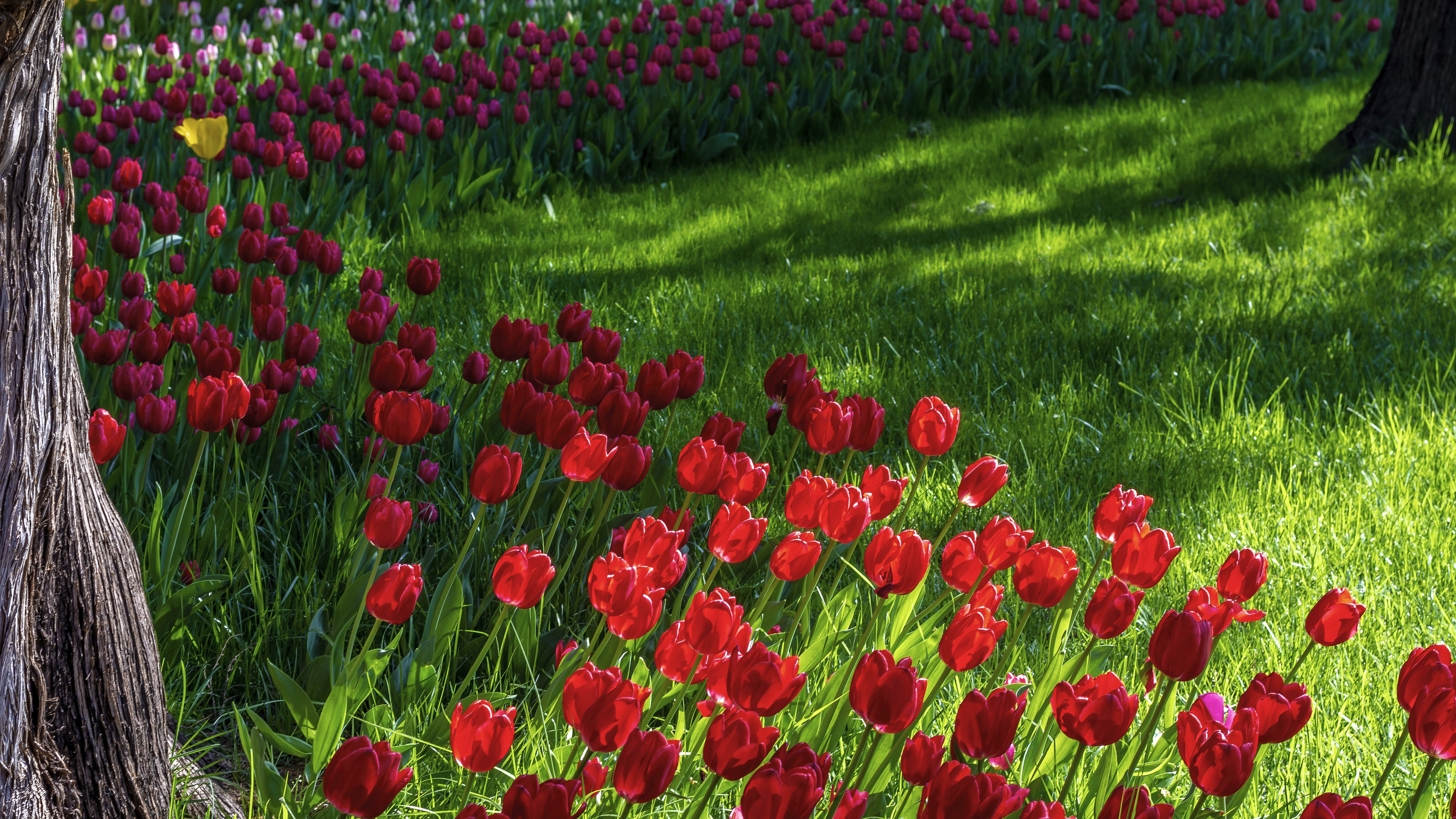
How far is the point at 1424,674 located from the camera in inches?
47.4

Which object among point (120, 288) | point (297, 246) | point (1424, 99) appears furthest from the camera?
point (1424, 99)

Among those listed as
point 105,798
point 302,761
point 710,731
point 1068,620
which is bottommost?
point 302,761

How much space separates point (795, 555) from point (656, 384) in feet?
2.04

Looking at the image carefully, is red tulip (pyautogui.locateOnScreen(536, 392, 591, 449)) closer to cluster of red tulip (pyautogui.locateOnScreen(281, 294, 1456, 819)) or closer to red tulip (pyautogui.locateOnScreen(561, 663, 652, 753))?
cluster of red tulip (pyautogui.locateOnScreen(281, 294, 1456, 819))

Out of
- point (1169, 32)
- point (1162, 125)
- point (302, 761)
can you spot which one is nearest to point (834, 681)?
point (302, 761)

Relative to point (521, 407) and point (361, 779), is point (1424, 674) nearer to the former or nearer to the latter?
point (361, 779)

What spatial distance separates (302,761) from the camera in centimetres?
192

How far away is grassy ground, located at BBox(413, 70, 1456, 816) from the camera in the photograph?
2.35 meters

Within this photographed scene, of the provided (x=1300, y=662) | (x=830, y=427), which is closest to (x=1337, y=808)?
(x=1300, y=662)

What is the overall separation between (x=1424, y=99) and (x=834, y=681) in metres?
4.55

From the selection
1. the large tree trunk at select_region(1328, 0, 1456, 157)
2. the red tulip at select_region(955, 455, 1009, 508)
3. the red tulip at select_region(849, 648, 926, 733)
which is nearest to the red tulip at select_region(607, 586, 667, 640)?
the red tulip at select_region(849, 648, 926, 733)

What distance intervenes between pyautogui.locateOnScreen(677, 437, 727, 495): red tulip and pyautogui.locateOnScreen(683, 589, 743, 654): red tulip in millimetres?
351

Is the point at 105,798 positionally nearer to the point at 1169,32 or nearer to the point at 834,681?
the point at 834,681

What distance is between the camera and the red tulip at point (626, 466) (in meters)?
1.69
